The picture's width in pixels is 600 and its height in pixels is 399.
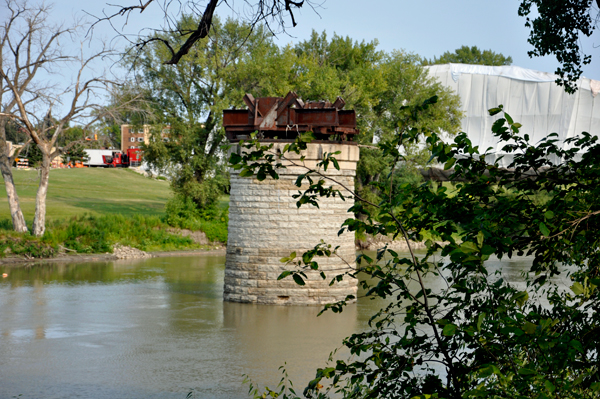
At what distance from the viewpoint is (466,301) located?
418cm

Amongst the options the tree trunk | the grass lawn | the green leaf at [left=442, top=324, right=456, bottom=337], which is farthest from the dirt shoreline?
the green leaf at [left=442, top=324, right=456, bottom=337]

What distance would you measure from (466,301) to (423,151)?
31.1 metres

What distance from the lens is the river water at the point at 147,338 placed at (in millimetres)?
10086

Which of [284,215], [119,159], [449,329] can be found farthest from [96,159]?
[449,329]

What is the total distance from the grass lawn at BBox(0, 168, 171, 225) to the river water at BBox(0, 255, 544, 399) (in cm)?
873

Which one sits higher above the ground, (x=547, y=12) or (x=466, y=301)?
(x=547, y=12)

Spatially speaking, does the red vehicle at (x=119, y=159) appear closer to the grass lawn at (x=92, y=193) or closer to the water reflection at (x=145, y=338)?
the grass lawn at (x=92, y=193)

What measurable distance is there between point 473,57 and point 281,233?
7270 cm

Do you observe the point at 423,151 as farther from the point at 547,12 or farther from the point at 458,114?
the point at 547,12

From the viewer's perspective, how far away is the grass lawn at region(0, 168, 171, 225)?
34875mm

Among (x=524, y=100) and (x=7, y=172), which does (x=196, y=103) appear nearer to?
(x=7, y=172)

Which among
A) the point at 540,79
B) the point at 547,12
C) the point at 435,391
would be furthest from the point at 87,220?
the point at 540,79

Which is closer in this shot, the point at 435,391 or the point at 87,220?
the point at 435,391

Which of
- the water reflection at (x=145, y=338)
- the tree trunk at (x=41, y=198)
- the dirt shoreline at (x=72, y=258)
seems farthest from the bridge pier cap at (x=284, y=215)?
the tree trunk at (x=41, y=198)
